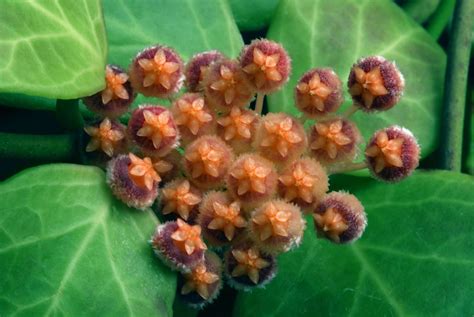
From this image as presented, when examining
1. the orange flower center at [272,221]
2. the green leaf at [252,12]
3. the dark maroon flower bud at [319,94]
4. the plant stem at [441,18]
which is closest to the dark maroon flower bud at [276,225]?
the orange flower center at [272,221]

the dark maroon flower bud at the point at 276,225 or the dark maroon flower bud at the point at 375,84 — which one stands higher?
the dark maroon flower bud at the point at 375,84

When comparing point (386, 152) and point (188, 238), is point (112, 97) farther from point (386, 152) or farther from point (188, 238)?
point (386, 152)

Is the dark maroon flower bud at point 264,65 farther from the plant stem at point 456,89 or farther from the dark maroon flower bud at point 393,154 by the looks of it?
the plant stem at point 456,89

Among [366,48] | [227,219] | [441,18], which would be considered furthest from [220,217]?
[441,18]

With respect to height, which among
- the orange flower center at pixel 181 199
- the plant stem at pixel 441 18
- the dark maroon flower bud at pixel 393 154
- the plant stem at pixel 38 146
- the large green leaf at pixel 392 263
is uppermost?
the dark maroon flower bud at pixel 393 154

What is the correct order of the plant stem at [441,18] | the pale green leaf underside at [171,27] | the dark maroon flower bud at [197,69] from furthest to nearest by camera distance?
the plant stem at [441,18], the pale green leaf underside at [171,27], the dark maroon flower bud at [197,69]

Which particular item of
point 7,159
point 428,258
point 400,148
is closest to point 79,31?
point 7,159

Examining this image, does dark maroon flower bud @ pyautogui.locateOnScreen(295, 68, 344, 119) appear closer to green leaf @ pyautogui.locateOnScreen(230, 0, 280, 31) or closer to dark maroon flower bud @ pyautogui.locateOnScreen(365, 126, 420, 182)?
dark maroon flower bud @ pyautogui.locateOnScreen(365, 126, 420, 182)
